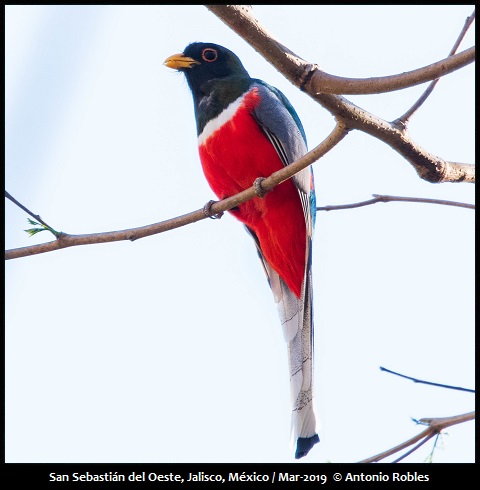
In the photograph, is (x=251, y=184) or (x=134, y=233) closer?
(x=134, y=233)

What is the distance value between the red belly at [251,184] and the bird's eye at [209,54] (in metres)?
0.63

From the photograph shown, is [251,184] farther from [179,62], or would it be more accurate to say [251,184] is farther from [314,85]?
[314,85]

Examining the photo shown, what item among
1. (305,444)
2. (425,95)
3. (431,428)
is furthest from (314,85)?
(305,444)

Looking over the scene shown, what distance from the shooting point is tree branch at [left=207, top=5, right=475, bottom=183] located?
2383 mm

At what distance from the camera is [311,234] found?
4.29m

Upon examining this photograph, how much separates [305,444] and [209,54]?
112 inches

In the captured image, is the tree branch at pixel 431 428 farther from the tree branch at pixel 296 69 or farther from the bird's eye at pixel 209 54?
the bird's eye at pixel 209 54

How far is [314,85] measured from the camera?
8.04 feet

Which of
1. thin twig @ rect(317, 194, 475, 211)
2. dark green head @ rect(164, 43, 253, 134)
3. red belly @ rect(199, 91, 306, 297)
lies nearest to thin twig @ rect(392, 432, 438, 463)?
thin twig @ rect(317, 194, 475, 211)

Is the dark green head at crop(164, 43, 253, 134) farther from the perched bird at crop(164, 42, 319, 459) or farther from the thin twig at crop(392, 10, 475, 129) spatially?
the thin twig at crop(392, 10, 475, 129)

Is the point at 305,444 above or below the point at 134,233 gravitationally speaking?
below

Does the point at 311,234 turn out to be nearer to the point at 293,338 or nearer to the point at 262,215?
the point at 262,215
